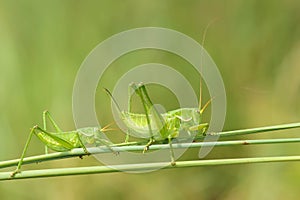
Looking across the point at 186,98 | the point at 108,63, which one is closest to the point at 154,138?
the point at 186,98

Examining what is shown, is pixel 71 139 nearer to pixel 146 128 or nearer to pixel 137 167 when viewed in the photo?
pixel 146 128

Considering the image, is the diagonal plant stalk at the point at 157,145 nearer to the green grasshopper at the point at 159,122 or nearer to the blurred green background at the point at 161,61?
the green grasshopper at the point at 159,122

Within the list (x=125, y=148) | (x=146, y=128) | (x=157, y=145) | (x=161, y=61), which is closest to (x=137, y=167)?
(x=125, y=148)

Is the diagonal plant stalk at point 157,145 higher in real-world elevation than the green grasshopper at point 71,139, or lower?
lower

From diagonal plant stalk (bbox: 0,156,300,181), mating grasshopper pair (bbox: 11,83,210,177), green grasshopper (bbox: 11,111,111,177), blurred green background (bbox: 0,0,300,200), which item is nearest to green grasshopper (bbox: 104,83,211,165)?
mating grasshopper pair (bbox: 11,83,210,177)

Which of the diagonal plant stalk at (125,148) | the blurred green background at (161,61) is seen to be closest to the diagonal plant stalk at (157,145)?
the diagonal plant stalk at (125,148)

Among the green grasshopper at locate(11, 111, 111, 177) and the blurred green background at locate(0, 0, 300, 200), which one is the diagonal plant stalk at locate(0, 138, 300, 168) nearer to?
the green grasshopper at locate(11, 111, 111, 177)
